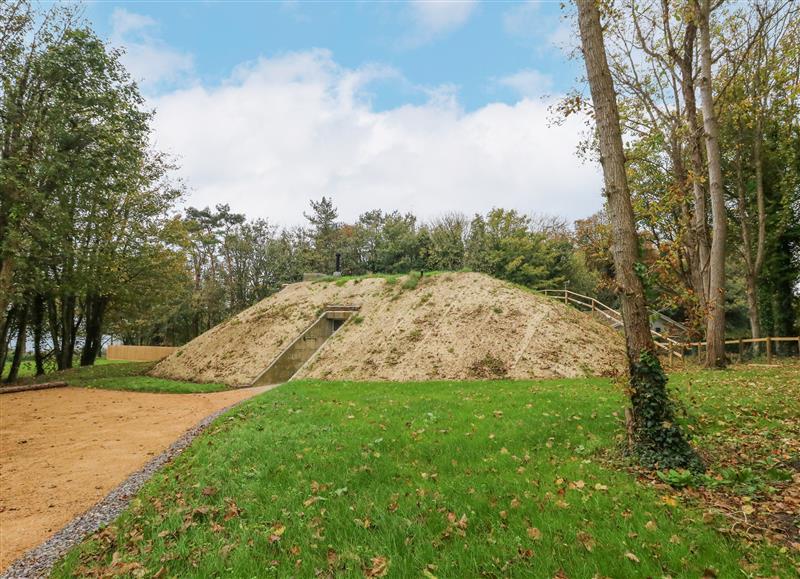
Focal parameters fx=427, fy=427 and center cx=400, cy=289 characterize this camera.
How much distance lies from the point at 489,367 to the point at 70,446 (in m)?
11.1

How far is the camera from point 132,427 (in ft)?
31.1

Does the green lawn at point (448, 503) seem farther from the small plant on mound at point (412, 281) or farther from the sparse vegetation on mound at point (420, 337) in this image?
the small plant on mound at point (412, 281)

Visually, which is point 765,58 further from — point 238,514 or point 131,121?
point 131,121

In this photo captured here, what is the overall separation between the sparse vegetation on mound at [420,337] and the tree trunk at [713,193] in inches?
114

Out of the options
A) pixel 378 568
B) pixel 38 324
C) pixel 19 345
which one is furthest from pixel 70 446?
pixel 38 324

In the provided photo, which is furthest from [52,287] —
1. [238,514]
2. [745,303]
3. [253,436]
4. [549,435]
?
[745,303]

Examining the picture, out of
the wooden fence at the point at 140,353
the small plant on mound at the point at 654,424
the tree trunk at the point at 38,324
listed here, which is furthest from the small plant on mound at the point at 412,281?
the wooden fence at the point at 140,353

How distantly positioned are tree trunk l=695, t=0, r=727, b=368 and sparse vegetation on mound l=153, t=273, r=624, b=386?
2888mm

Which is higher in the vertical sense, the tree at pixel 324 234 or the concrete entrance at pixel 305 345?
the tree at pixel 324 234

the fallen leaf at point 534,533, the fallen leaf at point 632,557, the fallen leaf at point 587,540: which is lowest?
the fallen leaf at point 534,533

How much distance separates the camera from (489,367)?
564 inches

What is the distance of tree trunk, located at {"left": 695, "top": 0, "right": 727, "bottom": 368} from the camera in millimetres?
11703

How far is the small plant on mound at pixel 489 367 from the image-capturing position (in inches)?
548

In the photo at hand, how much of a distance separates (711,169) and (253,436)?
45.2 ft
